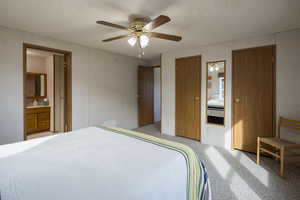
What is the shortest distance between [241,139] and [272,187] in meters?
1.25

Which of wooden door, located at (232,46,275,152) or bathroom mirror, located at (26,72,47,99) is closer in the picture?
wooden door, located at (232,46,275,152)

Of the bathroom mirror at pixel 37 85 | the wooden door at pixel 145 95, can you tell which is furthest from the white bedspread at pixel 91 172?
the bathroom mirror at pixel 37 85

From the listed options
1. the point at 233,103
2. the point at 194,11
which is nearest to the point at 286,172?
the point at 233,103

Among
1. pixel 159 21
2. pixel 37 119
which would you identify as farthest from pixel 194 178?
pixel 37 119

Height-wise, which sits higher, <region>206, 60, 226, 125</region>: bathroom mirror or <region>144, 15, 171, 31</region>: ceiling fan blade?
<region>144, 15, 171, 31</region>: ceiling fan blade

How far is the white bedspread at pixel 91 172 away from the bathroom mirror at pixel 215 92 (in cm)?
247

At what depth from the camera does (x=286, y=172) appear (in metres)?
2.27

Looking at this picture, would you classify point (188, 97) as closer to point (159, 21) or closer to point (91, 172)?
point (159, 21)

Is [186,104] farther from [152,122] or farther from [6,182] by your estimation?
[6,182]

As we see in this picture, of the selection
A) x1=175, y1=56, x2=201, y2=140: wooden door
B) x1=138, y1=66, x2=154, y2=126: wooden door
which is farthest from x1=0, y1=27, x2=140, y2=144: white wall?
x1=175, y1=56, x2=201, y2=140: wooden door

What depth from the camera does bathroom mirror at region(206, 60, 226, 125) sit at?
3297mm

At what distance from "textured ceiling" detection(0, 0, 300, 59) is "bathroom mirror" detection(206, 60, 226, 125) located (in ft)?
2.20

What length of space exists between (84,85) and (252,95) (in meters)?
3.60

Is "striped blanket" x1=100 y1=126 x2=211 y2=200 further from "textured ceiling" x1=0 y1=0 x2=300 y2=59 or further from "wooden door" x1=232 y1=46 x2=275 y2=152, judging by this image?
"wooden door" x1=232 y1=46 x2=275 y2=152
